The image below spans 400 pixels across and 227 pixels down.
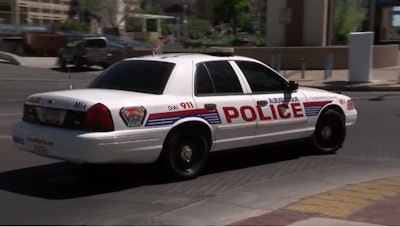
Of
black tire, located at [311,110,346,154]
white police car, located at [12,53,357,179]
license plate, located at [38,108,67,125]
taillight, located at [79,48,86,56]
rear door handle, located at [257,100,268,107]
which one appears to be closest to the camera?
white police car, located at [12,53,357,179]

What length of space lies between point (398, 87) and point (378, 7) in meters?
24.4

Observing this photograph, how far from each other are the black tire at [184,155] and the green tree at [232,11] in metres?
80.4

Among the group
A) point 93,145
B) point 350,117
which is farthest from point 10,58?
point 93,145

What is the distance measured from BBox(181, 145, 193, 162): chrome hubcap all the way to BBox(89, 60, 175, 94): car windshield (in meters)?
0.77

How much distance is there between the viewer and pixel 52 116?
7.34m

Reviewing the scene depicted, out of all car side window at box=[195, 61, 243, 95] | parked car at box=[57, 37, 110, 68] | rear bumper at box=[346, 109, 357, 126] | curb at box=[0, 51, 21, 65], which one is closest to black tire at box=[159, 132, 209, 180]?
car side window at box=[195, 61, 243, 95]

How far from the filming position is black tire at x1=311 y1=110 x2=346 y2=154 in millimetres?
9430

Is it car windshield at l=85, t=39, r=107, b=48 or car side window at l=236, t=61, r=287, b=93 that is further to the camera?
car windshield at l=85, t=39, r=107, b=48

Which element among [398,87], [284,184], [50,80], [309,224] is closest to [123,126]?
[284,184]

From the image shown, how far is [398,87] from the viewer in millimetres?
21938

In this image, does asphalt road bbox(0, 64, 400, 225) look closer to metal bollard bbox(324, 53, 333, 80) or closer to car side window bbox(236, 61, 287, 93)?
car side window bbox(236, 61, 287, 93)

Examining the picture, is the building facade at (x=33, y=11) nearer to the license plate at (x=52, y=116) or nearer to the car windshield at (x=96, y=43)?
the car windshield at (x=96, y=43)

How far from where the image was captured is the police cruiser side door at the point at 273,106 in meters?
8.43

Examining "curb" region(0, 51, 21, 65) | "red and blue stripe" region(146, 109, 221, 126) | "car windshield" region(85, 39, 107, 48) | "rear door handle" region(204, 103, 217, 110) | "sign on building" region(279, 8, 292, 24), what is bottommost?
"curb" region(0, 51, 21, 65)
